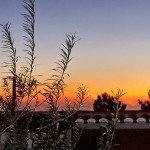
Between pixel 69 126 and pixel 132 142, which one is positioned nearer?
pixel 69 126

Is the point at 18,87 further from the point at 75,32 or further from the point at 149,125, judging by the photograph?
the point at 149,125

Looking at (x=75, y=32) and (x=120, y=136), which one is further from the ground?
(x=75, y=32)

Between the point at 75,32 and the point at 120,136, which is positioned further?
the point at 120,136

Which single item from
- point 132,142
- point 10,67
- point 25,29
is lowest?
point 132,142

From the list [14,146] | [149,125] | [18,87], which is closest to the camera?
[14,146]

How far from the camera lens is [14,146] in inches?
119

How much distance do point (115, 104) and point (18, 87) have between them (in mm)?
684

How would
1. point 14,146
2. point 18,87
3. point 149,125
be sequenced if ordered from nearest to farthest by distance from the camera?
point 14,146 < point 18,87 < point 149,125

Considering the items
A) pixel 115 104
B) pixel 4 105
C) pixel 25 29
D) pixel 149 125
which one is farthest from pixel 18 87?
pixel 149 125

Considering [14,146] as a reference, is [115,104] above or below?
above

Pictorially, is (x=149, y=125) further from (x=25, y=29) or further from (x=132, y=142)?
(x=25, y=29)

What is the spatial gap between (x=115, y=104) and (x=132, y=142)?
44.7 ft

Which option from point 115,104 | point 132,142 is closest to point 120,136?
point 132,142

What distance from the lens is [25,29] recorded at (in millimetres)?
3100
